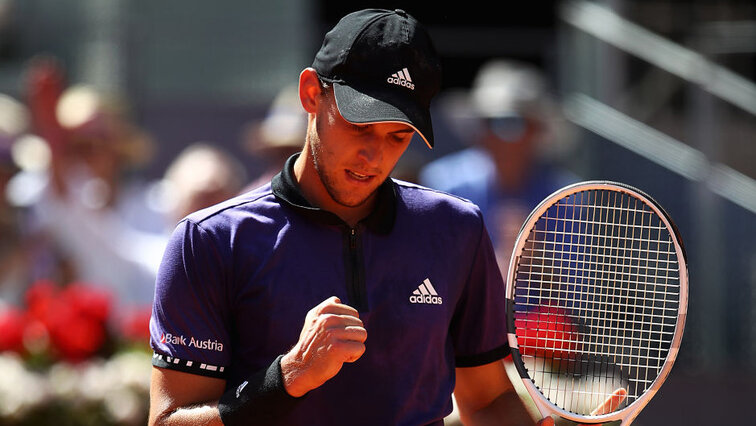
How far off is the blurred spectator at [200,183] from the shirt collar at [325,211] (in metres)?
3.08

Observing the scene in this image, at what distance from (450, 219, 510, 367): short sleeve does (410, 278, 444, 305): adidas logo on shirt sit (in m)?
0.16

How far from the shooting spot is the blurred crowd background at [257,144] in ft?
16.5

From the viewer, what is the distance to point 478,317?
2814mm

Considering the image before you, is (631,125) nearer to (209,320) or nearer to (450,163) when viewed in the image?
(450,163)

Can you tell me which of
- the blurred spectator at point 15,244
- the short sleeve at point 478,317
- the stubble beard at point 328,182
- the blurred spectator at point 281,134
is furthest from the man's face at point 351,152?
the blurred spectator at point 15,244

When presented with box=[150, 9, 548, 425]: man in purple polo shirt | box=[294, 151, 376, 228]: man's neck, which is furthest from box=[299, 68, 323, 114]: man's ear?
box=[294, 151, 376, 228]: man's neck

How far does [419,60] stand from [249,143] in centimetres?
473

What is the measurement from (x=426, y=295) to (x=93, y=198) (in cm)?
398

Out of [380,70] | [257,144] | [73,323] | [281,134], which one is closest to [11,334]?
[73,323]

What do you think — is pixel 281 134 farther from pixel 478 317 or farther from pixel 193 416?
pixel 193 416

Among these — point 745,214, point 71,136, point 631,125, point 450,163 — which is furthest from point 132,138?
point 745,214

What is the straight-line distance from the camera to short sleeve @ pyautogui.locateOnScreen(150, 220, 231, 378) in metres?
2.48

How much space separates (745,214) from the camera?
6395 mm

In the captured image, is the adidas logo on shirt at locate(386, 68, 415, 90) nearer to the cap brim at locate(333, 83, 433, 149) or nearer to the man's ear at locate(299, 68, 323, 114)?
the cap brim at locate(333, 83, 433, 149)
